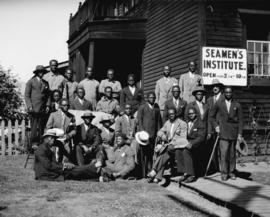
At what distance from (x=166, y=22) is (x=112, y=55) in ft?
14.9

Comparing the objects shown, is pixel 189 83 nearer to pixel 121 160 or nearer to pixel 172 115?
pixel 172 115

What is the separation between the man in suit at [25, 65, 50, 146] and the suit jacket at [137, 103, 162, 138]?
246 centimetres

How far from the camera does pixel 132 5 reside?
18.0 m

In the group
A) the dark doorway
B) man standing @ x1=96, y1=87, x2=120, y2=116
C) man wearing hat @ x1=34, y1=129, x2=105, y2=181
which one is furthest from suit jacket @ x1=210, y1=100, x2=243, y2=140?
the dark doorway

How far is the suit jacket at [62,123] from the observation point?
358 inches

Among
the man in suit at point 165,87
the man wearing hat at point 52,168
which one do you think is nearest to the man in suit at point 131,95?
the man in suit at point 165,87

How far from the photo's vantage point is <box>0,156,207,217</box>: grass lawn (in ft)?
18.9

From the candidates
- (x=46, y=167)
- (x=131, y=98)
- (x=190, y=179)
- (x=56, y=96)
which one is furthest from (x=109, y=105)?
(x=190, y=179)

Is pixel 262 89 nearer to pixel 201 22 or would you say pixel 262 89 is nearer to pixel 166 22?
pixel 201 22

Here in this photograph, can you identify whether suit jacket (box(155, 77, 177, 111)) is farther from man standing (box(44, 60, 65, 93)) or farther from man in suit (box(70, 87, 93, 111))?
man standing (box(44, 60, 65, 93))

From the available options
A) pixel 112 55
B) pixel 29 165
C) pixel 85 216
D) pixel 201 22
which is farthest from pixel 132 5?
pixel 85 216

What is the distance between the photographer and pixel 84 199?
6.52 meters

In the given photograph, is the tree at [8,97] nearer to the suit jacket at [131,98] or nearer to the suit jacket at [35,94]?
the suit jacket at [35,94]

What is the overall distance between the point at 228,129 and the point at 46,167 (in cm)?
372
